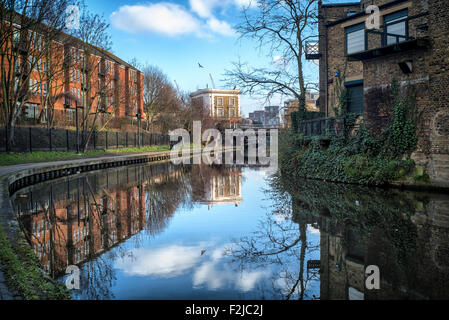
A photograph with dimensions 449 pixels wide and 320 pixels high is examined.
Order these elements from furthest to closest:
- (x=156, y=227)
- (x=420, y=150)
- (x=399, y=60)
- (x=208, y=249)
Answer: (x=399, y=60)
(x=420, y=150)
(x=156, y=227)
(x=208, y=249)

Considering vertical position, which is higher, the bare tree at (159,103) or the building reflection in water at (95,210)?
the bare tree at (159,103)

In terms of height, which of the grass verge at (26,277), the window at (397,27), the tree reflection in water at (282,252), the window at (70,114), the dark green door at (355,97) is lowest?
the tree reflection in water at (282,252)

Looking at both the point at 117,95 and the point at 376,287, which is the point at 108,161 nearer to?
the point at 117,95

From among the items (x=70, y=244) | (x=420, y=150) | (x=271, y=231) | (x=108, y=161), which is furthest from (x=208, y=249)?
(x=108, y=161)

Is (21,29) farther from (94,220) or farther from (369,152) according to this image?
(369,152)

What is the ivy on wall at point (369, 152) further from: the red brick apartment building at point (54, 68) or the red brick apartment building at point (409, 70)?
the red brick apartment building at point (54, 68)

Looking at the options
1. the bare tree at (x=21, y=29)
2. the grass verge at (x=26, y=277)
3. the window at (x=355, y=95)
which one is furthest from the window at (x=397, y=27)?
the bare tree at (x=21, y=29)

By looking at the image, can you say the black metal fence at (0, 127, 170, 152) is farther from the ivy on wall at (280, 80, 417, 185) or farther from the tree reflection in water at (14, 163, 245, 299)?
the ivy on wall at (280, 80, 417, 185)

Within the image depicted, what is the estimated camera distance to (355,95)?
747 inches

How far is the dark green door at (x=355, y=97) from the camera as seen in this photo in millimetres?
18547

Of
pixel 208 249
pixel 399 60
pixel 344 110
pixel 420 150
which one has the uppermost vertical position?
pixel 399 60

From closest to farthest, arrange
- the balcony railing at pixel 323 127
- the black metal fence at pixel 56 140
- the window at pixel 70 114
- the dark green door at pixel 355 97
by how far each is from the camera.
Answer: the balcony railing at pixel 323 127 < the dark green door at pixel 355 97 < the black metal fence at pixel 56 140 < the window at pixel 70 114

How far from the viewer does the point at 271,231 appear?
710 centimetres

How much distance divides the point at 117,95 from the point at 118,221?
1150 inches
